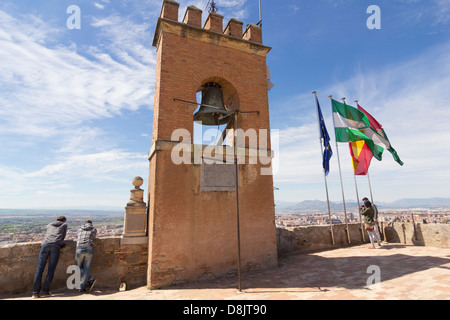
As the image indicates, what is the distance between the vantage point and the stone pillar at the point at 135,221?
19.0ft

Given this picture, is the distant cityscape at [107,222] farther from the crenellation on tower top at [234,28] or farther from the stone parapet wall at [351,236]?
the crenellation on tower top at [234,28]

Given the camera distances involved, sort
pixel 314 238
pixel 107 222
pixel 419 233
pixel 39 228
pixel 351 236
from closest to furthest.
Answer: pixel 419 233 → pixel 314 238 → pixel 351 236 → pixel 39 228 → pixel 107 222

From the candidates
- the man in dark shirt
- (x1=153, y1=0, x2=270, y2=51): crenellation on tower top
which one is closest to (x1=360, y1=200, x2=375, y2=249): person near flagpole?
(x1=153, y1=0, x2=270, y2=51): crenellation on tower top

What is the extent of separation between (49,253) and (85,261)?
741mm

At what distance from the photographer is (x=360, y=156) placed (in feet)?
34.0

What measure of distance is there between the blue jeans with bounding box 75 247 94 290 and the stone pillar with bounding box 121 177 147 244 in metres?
0.73

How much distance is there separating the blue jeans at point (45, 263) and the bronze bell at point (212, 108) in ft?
16.1

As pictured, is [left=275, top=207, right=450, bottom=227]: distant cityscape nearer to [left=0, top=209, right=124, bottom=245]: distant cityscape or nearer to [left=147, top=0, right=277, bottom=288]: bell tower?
[left=147, top=0, right=277, bottom=288]: bell tower

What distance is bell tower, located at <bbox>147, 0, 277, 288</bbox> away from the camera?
5.76 meters

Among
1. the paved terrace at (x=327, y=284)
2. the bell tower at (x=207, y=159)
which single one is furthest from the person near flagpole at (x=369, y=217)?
the bell tower at (x=207, y=159)

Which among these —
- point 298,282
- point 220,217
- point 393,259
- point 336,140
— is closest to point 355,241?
point 393,259

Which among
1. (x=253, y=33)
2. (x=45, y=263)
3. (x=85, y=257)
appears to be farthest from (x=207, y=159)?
Result: (x=253, y=33)

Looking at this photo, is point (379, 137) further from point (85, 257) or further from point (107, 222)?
point (107, 222)

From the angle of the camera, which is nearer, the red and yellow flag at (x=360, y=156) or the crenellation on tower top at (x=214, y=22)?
the crenellation on tower top at (x=214, y=22)
